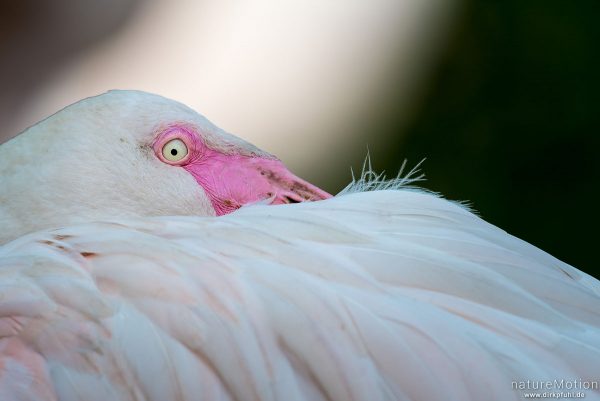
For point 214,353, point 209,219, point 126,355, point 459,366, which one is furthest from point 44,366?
point 459,366

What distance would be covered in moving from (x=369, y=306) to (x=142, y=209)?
82 cm

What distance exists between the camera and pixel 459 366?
3.94 ft

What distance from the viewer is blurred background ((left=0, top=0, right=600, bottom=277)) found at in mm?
4344

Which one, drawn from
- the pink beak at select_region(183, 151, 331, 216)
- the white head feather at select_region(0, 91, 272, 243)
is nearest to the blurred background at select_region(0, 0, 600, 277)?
the pink beak at select_region(183, 151, 331, 216)

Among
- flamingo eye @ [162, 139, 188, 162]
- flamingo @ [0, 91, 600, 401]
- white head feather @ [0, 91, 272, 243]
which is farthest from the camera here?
flamingo eye @ [162, 139, 188, 162]

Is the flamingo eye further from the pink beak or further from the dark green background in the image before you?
the dark green background

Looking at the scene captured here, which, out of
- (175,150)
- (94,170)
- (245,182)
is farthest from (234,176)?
(94,170)

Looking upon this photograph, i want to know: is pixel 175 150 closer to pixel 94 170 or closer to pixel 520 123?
pixel 94 170

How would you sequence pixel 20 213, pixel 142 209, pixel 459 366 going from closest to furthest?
pixel 459 366 → pixel 20 213 → pixel 142 209

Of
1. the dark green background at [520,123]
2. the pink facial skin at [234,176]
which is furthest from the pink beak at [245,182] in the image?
the dark green background at [520,123]

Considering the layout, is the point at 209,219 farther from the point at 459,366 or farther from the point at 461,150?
the point at 461,150

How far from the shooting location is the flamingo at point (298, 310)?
1.21m

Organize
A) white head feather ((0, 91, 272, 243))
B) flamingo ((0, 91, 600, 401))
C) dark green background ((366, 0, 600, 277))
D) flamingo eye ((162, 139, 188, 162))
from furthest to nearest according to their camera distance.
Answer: dark green background ((366, 0, 600, 277))
flamingo eye ((162, 139, 188, 162))
white head feather ((0, 91, 272, 243))
flamingo ((0, 91, 600, 401))

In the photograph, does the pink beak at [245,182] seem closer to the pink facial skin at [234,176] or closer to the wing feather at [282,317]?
the pink facial skin at [234,176]
